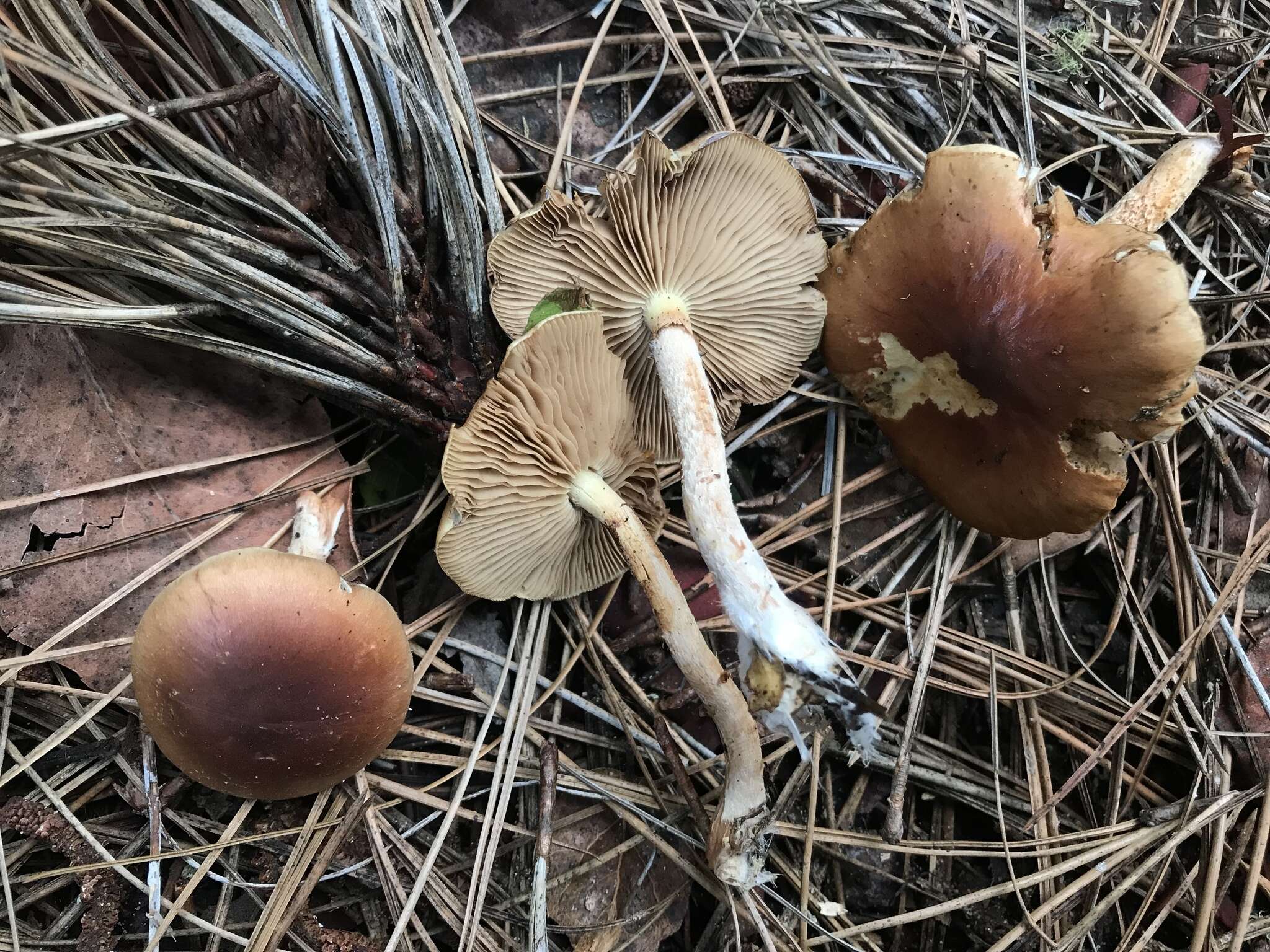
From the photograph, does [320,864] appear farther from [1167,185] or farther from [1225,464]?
[1167,185]

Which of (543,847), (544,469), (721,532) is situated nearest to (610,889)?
(543,847)

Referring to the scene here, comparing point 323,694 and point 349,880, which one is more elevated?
point 323,694

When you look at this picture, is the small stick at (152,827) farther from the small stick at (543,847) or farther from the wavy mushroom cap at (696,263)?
the wavy mushroom cap at (696,263)

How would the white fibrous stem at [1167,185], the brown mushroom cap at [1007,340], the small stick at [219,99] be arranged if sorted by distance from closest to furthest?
the small stick at [219,99] < the brown mushroom cap at [1007,340] < the white fibrous stem at [1167,185]

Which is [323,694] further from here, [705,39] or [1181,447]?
[1181,447]

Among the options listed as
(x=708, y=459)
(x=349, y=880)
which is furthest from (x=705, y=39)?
(x=349, y=880)

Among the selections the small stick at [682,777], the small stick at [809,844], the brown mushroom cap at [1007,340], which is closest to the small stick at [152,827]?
the small stick at [682,777]

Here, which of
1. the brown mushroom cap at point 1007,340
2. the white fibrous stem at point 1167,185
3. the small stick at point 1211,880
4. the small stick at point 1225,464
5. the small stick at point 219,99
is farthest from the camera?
the small stick at point 1225,464

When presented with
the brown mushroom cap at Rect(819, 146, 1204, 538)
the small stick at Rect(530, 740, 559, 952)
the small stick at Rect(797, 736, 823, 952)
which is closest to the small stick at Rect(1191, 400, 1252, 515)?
the brown mushroom cap at Rect(819, 146, 1204, 538)
